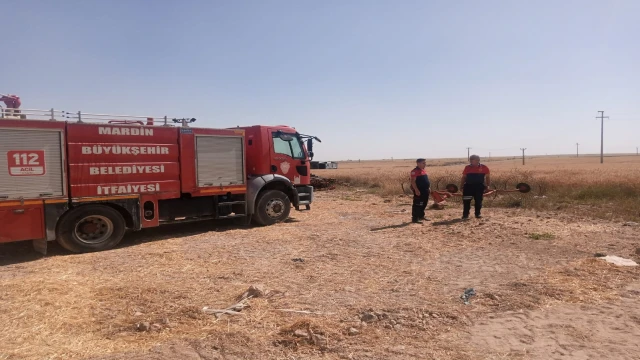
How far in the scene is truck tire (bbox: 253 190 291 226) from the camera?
11.1 metres

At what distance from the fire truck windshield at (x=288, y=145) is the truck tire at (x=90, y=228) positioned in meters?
4.33

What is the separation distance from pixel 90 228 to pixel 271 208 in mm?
4353

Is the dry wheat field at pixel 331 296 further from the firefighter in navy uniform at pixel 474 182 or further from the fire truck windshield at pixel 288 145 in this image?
the fire truck windshield at pixel 288 145

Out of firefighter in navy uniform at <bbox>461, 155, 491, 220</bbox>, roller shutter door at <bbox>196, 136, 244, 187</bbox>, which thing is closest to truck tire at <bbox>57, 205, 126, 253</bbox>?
roller shutter door at <bbox>196, 136, 244, 187</bbox>

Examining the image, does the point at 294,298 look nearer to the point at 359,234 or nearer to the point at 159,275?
the point at 159,275

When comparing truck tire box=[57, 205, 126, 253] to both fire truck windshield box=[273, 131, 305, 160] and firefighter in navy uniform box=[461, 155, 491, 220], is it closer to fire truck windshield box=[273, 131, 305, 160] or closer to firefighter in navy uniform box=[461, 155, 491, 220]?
fire truck windshield box=[273, 131, 305, 160]

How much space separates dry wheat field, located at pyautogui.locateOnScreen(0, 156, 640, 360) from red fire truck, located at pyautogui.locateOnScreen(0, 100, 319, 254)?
0.61 meters

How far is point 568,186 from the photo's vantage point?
17109 mm

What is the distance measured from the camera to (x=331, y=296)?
5336 millimetres

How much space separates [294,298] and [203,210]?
5.48 m

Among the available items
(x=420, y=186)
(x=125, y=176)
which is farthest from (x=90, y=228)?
(x=420, y=186)

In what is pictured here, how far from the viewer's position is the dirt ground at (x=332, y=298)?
155 inches

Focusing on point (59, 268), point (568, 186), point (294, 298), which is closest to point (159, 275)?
point (59, 268)

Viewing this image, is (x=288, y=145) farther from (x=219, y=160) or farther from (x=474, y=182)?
(x=474, y=182)
